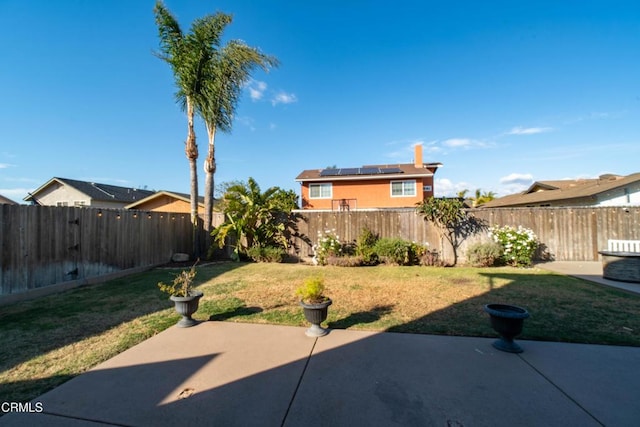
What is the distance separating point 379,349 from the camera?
3225 mm

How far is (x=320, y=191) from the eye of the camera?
2033 cm

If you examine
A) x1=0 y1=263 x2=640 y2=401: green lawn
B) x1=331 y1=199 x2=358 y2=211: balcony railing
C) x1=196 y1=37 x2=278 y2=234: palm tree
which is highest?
x1=196 y1=37 x2=278 y2=234: palm tree

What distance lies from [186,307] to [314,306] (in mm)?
1952

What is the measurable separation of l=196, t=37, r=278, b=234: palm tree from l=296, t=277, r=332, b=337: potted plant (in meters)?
8.12

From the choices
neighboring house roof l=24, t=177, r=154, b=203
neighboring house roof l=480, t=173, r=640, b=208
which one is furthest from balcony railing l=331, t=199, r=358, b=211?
neighboring house roof l=24, t=177, r=154, b=203

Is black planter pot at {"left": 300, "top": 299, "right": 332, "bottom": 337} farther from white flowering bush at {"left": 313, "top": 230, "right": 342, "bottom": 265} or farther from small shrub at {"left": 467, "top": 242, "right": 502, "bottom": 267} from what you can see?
small shrub at {"left": 467, "top": 242, "right": 502, "bottom": 267}

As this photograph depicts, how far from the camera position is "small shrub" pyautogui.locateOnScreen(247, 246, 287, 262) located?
10.1 m

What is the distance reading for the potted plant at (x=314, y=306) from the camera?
11.7ft

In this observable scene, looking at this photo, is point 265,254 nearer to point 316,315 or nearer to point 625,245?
point 316,315

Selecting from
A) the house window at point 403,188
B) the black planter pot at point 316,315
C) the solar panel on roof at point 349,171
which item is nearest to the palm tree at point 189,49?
the black planter pot at point 316,315

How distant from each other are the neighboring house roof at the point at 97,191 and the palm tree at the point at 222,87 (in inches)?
752

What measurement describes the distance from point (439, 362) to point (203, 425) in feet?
7.65

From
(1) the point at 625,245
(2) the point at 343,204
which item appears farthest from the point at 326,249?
(2) the point at 343,204

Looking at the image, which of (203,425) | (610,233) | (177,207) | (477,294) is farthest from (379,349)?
(177,207)
